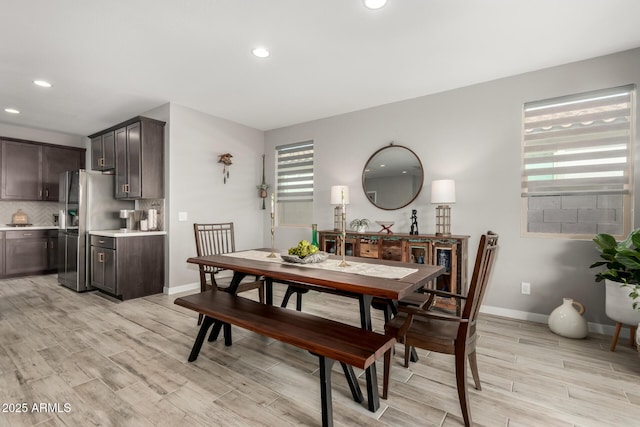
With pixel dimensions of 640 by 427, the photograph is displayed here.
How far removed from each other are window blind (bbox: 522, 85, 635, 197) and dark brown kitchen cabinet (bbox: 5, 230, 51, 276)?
7.46 metres

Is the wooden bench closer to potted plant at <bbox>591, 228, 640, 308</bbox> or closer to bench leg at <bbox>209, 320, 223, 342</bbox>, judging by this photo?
bench leg at <bbox>209, 320, 223, 342</bbox>

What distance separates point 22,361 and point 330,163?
3.95 metres

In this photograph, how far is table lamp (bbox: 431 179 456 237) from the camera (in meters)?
3.39

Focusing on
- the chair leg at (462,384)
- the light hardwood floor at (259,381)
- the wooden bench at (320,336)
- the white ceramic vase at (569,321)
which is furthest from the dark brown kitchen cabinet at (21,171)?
the white ceramic vase at (569,321)

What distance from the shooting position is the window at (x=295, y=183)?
5086 mm

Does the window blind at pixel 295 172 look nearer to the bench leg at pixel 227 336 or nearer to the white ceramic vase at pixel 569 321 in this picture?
the bench leg at pixel 227 336

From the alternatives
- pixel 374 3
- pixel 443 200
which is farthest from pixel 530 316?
pixel 374 3

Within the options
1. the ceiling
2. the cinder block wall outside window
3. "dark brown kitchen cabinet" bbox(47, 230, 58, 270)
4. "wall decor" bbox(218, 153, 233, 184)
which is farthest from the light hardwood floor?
"dark brown kitchen cabinet" bbox(47, 230, 58, 270)

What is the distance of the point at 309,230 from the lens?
5043 millimetres

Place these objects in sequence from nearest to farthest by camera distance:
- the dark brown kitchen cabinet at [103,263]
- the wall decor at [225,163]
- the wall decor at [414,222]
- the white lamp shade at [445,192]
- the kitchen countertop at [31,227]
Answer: the white lamp shade at [445,192]
the wall decor at [414,222]
the dark brown kitchen cabinet at [103,263]
the wall decor at [225,163]
the kitchen countertop at [31,227]

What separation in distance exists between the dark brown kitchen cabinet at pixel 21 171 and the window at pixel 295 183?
433 cm

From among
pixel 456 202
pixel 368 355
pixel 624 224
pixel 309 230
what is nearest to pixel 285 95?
pixel 309 230

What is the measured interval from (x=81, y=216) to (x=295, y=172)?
3.19m

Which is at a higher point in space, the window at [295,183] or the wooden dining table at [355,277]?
the window at [295,183]
